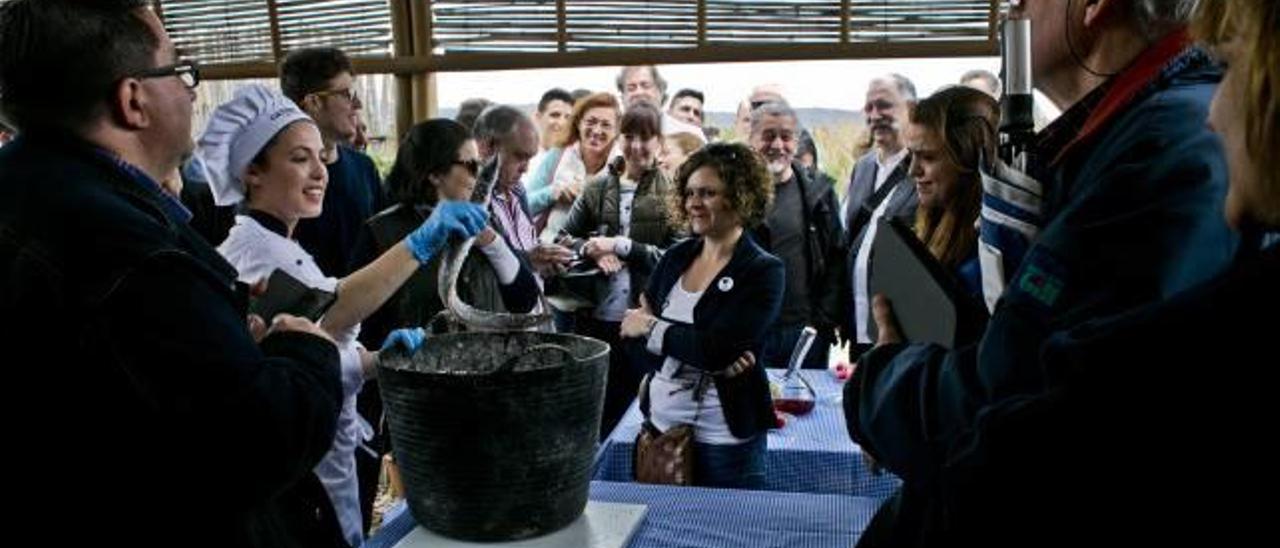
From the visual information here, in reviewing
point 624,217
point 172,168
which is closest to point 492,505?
point 172,168

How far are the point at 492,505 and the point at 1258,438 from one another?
3.90 ft

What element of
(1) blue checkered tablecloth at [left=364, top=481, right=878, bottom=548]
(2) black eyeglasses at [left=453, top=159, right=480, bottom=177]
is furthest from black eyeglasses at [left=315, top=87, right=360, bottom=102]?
(1) blue checkered tablecloth at [left=364, top=481, right=878, bottom=548]

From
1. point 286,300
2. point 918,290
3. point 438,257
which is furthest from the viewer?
point 438,257

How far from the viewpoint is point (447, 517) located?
1574 millimetres

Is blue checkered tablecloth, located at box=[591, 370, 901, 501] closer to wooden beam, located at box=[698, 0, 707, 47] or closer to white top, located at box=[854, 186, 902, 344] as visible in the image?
white top, located at box=[854, 186, 902, 344]

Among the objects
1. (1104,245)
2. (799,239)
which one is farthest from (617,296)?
(1104,245)

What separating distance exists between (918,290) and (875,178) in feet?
8.69

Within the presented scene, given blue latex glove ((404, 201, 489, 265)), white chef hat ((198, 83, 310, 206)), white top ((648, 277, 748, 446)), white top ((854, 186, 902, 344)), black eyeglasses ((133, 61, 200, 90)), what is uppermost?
black eyeglasses ((133, 61, 200, 90))

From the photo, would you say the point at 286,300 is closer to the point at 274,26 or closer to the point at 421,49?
the point at 421,49

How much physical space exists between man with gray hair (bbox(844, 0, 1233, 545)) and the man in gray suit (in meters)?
1.98

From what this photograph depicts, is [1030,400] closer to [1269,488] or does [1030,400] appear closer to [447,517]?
[1269,488]

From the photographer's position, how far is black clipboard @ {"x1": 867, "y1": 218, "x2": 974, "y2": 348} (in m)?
1.13

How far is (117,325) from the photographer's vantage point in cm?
107

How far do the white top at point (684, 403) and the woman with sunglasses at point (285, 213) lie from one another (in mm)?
785
